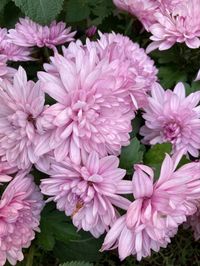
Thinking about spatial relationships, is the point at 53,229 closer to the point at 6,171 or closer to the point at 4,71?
the point at 6,171

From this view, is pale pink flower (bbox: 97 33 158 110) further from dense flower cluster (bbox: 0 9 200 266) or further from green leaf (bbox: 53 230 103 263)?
green leaf (bbox: 53 230 103 263)

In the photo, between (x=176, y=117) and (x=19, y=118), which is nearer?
(x=19, y=118)

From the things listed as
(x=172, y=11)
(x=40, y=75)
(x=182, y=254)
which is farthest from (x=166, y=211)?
(x=182, y=254)

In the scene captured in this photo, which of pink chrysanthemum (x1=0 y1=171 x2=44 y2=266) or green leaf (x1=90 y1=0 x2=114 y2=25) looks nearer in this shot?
pink chrysanthemum (x1=0 y1=171 x2=44 y2=266)

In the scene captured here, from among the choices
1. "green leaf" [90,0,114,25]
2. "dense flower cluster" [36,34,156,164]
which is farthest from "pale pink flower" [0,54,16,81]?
"green leaf" [90,0,114,25]

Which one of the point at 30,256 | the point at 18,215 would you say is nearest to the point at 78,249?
the point at 30,256

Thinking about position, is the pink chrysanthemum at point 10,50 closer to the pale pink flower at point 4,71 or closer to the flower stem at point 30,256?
the pale pink flower at point 4,71

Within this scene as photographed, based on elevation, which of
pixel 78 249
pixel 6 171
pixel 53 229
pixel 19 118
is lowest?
pixel 78 249

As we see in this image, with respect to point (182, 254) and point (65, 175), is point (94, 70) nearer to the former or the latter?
point (65, 175)
